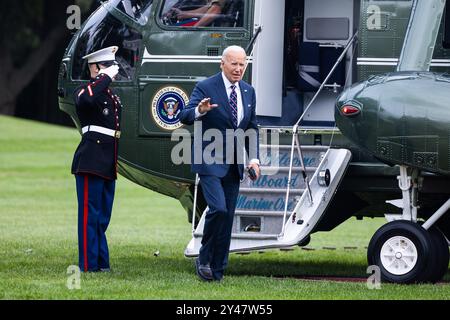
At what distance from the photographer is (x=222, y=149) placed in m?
10.0

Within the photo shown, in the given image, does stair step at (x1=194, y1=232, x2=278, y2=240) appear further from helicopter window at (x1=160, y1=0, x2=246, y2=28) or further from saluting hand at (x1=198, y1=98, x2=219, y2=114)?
helicopter window at (x1=160, y1=0, x2=246, y2=28)

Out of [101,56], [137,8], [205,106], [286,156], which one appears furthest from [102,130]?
[137,8]

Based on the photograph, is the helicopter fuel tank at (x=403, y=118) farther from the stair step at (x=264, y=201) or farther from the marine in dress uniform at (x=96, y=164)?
the marine in dress uniform at (x=96, y=164)

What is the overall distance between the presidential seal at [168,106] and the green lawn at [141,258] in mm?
1408

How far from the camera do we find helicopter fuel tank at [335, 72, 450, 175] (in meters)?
9.91

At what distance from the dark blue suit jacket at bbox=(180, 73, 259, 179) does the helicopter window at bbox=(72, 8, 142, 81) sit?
6.67ft

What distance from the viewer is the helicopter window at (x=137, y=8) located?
39.9 feet

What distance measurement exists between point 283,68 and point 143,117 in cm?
146

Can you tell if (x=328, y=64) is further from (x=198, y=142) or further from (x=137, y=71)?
(x=198, y=142)

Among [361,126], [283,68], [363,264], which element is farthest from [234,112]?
[363,264]

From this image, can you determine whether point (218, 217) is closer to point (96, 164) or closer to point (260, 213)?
point (260, 213)

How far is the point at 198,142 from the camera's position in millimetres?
10102

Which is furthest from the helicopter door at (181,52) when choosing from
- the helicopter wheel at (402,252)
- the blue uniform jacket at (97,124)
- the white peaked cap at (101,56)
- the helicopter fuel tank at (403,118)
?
the helicopter wheel at (402,252)

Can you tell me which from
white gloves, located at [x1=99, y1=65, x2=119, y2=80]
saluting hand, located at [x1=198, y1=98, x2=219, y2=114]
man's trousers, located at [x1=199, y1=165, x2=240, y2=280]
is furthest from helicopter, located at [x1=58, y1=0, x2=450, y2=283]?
saluting hand, located at [x1=198, y1=98, x2=219, y2=114]
